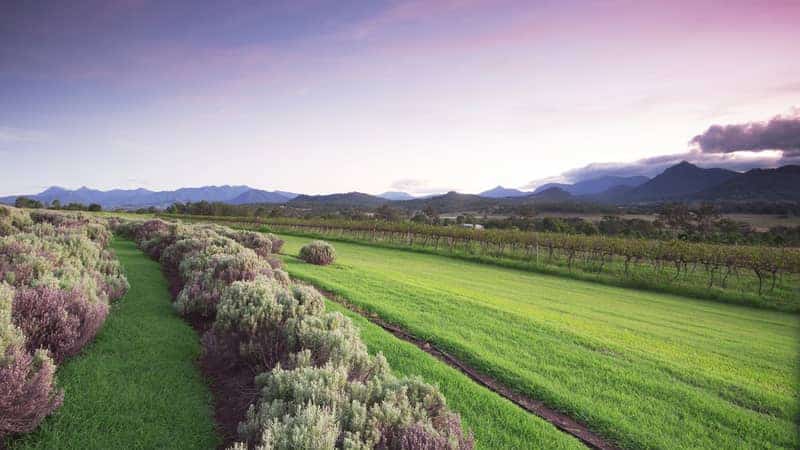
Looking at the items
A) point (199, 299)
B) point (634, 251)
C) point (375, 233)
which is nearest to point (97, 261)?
point (199, 299)

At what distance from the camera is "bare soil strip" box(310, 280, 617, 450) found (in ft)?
17.1

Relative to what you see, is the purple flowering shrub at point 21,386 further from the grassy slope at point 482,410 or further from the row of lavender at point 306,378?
the grassy slope at point 482,410

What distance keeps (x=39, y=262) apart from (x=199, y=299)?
2906 millimetres

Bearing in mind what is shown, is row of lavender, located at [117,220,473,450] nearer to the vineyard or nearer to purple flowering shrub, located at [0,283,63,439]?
purple flowering shrub, located at [0,283,63,439]

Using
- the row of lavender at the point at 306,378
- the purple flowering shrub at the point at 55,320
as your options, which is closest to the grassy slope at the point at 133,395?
the purple flowering shrub at the point at 55,320

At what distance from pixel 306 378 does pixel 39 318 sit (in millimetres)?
4014

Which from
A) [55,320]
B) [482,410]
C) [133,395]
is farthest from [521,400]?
[55,320]

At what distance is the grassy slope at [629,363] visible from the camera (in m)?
5.72

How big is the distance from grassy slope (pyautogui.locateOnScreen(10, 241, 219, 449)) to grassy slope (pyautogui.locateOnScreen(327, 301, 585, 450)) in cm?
289

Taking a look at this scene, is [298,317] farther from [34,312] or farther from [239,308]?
[34,312]

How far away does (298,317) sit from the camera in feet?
19.7

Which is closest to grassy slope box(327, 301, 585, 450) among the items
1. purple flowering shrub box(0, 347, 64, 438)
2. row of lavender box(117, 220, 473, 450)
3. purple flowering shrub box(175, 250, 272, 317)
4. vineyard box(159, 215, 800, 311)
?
row of lavender box(117, 220, 473, 450)

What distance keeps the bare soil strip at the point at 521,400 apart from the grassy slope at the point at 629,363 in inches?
6.8

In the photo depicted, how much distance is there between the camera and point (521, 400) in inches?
240
